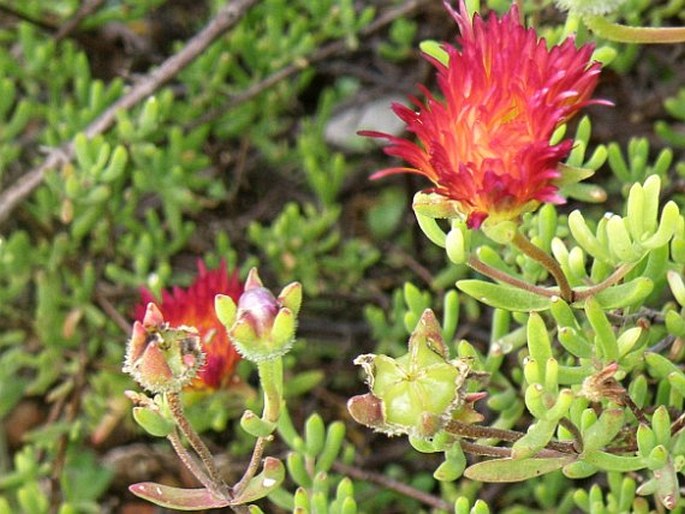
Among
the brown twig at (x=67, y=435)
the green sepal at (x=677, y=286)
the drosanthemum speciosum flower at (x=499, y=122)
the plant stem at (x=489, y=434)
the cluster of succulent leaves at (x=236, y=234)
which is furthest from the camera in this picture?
the brown twig at (x=67, y=435)

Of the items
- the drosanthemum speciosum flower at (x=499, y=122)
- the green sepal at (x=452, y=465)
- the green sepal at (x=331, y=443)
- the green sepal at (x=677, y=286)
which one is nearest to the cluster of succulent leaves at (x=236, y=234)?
the green sepal at (x=331, y=443)

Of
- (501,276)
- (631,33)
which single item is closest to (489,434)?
(501,276)

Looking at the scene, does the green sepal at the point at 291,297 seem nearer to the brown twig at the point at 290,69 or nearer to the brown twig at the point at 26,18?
the brown twig at the point at 290,69

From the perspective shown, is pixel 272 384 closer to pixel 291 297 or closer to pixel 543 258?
pixel 291 297

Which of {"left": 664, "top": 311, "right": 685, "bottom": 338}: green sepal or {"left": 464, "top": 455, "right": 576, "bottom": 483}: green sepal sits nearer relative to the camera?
{"left": 464, "top": 455, "right": 576, "bottom": 483}: green sepal

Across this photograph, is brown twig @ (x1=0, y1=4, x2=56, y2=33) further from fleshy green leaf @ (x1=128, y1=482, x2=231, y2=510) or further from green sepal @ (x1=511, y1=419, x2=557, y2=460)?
green sepal @ (x1=511, y1=419, x2=557, y2=460)

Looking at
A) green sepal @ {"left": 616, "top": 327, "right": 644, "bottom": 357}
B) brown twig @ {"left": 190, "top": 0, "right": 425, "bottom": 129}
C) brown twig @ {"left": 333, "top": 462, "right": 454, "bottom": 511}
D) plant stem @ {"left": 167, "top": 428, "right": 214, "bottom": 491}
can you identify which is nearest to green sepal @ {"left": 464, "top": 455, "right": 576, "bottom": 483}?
green sepal @ {"left": 616, "top": 327, "right": 644, "bottom": 357}

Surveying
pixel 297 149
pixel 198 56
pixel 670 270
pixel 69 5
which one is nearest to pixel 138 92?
pixel 198 56

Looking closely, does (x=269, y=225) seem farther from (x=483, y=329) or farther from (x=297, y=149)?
(x=483, y=329)
